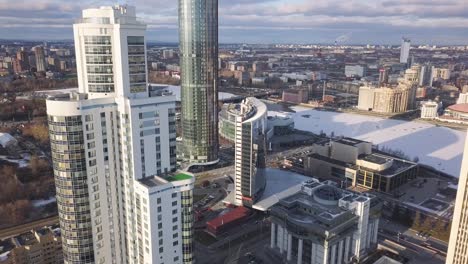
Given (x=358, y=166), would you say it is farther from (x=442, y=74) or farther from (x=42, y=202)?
(x=442, y=74)

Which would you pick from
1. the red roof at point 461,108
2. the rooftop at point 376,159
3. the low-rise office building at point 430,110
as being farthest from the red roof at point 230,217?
the red roof at point 461,108

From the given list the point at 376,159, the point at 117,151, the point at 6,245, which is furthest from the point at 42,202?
the point at 376,159

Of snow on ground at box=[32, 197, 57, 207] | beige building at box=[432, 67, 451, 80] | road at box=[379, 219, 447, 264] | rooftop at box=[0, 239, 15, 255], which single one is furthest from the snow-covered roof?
beige building at box=[432, 67, 451, 80]

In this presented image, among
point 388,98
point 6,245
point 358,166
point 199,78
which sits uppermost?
point 199,78

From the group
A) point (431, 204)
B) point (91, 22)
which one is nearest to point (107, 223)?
point (91, 22)

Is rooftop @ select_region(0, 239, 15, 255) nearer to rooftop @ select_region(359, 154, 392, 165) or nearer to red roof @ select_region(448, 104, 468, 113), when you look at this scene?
rooftop @ select_region(359, 154, 392, 165)

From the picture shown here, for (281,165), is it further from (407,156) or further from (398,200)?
(407,156)
